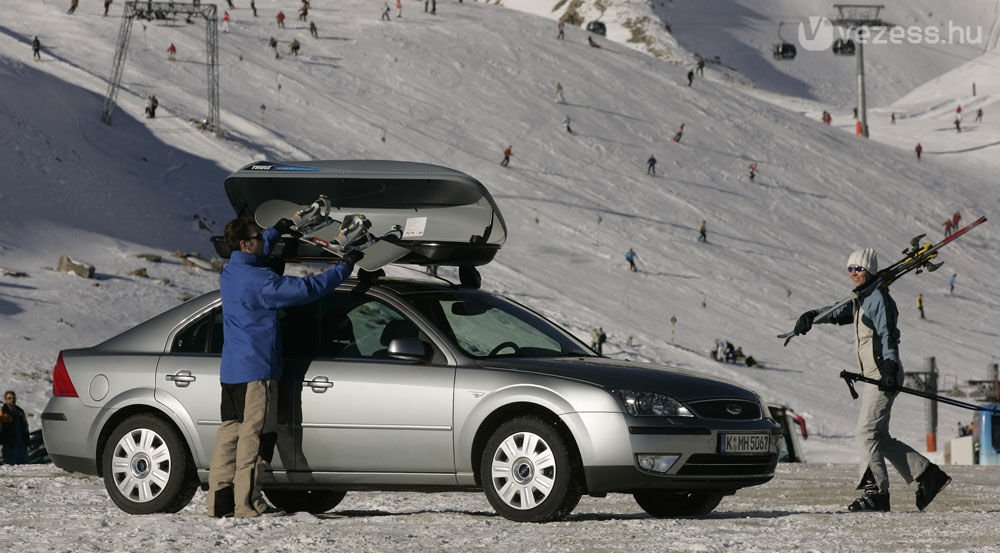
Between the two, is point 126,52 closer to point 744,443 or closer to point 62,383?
point 62,383

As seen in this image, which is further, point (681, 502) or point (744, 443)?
point (681, 502)

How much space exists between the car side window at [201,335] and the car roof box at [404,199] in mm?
442

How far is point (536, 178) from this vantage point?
223 ft

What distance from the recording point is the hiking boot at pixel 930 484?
9711mm

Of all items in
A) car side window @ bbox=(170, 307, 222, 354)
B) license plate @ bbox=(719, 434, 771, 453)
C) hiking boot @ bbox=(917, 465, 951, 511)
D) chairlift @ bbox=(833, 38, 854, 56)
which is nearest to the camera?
license plate @ bbox=(719, 434, 771, 453)

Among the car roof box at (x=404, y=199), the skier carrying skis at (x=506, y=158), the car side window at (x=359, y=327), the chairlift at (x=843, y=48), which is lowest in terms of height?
the car side window at (x=359, y=327)

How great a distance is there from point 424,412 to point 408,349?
14.6 inches

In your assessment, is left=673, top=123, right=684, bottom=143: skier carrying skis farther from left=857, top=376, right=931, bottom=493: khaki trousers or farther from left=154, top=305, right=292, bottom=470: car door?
left=154, top=305, right=292, bottom=470: car door

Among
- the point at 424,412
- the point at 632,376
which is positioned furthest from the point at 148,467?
the point at 632,376

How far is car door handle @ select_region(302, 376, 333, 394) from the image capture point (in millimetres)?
9047

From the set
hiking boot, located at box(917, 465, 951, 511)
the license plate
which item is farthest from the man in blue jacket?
hiking boot, located at box(917, 465, 951, 511)

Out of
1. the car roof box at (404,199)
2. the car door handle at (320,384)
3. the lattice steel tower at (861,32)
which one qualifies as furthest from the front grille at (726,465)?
the lattice steel tower at (861,32)

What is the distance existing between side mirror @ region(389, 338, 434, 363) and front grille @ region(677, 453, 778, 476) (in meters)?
1.57

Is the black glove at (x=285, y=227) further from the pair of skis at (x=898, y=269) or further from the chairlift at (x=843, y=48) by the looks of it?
the chairlift at (x=843, y=48)
